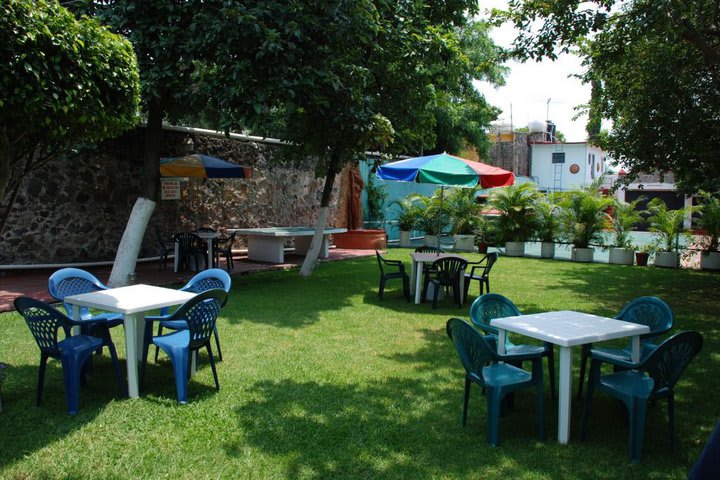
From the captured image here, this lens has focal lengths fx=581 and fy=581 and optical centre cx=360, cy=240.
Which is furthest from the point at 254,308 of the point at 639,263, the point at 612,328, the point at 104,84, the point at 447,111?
the point at 447,111

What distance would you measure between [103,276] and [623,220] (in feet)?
40.0

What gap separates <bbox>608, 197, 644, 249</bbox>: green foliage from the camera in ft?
48.1

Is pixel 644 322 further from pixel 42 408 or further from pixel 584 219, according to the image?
pixel 584 219

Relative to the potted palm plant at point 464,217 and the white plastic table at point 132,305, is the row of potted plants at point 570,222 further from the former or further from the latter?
the white plastic table at point 132,305

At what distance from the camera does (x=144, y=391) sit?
16.6ft

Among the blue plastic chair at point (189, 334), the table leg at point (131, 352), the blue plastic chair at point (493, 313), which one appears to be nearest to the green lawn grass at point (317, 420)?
the table leg at point (131, 352)

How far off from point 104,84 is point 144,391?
2.60 m

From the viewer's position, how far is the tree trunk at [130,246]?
9820mm

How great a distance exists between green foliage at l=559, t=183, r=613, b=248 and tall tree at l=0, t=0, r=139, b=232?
42.4 feet

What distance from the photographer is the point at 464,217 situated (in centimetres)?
1730

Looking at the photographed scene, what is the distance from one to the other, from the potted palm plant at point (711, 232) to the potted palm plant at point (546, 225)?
11.3 ft

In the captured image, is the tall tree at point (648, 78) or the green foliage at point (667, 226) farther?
the green foliage at point (667, 226)

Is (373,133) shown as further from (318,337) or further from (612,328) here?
(612,328)

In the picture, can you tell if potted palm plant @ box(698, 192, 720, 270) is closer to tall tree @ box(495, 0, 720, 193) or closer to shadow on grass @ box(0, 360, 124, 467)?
tall tree @ box(495, 0, 720, 193)
